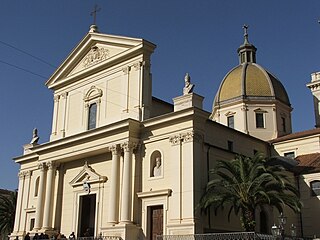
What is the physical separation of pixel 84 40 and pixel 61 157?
883 cm

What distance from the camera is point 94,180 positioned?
29.0 metres

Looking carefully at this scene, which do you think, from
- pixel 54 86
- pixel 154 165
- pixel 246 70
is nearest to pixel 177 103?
pixel 154 165

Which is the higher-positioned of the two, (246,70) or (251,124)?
(246,70)

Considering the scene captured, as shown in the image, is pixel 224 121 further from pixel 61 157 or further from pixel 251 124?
pixel 61 157

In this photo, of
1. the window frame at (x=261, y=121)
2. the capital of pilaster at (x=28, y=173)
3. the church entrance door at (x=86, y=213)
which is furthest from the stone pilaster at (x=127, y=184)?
the window frame at (x=261, y=121)

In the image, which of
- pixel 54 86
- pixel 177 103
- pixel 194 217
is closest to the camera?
pixel 194 217

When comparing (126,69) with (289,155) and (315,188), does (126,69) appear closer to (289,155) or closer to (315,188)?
(315,188)

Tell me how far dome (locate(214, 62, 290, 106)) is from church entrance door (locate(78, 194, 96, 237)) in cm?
1744

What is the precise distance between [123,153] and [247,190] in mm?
8082

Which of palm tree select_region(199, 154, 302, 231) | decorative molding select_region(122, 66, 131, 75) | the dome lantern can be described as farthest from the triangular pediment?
the dome lantern

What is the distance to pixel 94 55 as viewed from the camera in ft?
106

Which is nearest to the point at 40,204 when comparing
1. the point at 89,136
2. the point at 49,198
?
the point at 49,198

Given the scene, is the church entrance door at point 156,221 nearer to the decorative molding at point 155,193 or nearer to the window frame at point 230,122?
the decorative molding at point 155,193

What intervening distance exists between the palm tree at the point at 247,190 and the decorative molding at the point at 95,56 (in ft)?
41.7
